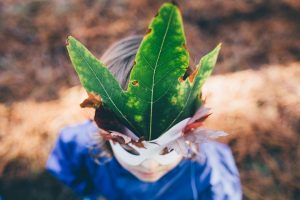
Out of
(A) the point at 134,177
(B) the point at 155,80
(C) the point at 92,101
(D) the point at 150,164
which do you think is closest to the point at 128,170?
(A) the point at 134,177

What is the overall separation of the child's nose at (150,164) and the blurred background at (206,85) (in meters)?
1.18

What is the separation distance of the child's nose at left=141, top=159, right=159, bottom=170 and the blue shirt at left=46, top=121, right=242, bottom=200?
1.10 feet

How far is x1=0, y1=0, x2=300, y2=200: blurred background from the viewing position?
2299 millimetres

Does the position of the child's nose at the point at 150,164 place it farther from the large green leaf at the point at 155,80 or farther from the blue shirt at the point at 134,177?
the blue shirt at the point at 134,177

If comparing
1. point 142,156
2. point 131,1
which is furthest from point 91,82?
point 131,1

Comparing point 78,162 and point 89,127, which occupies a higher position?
point 89,127

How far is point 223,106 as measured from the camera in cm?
244

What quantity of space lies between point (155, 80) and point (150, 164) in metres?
0.48

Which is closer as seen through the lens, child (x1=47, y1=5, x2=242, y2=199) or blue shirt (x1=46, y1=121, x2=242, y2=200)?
child (x1=47, y1=5, x2=242, y2=199)

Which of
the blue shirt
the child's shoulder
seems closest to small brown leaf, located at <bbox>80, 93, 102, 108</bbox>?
the blue shirt

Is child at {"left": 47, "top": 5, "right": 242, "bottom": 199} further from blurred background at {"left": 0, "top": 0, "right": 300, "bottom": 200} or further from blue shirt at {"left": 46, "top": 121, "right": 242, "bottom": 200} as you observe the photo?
blurred background at {"left": 0, "top": 0, "right": 300, "bottom": 200}

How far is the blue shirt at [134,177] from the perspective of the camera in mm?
1590

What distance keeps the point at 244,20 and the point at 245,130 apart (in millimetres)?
978

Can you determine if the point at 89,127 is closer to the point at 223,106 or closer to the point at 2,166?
the point at 2,166
